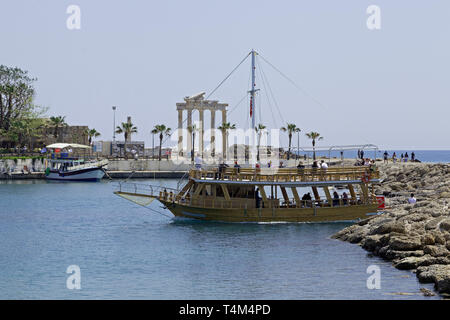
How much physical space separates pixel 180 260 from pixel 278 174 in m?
10.9

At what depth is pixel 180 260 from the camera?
30109 mm

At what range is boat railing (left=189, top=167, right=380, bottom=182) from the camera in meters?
38.8

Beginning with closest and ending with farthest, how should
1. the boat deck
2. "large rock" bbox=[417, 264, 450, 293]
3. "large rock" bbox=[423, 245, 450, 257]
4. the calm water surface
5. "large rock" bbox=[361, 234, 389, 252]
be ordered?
1. "large rock" bbox=[417, 264, 450, 293]
2. the calm water surface
3. "large rock" bbox=[423, 245, 450, 257]
4. "large rock" bbox=[361, 234, 389, 252]
5. the boat deck

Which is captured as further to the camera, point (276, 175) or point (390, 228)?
point (276, 175)

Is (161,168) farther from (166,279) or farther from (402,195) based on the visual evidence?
(166,279)

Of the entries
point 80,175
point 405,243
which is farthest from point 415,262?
point 80,175

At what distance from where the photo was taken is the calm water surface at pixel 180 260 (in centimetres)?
2447

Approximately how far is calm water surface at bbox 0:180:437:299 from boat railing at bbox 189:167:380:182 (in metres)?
2.66

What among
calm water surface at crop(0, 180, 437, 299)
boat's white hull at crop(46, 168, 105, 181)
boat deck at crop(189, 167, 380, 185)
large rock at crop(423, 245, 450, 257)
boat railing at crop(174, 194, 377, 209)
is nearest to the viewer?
calm water surface at crop(0, 180, 437, 299)

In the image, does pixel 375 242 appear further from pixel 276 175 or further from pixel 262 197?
pixel 262 197

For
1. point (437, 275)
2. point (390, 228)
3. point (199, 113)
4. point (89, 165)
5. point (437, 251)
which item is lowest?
point (437, 275)

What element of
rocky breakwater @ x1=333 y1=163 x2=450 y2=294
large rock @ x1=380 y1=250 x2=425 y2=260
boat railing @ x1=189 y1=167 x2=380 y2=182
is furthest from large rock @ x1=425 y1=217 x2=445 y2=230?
boat railing @ x1=189 y1=167 x2=380 y2=182

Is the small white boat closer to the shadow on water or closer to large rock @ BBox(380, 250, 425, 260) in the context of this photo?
the shadow on water
